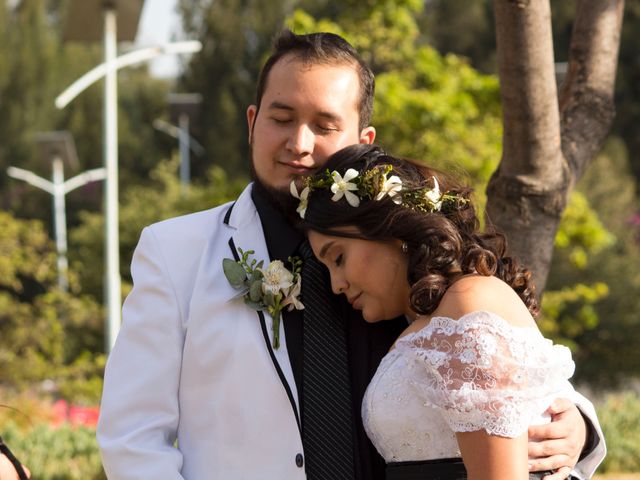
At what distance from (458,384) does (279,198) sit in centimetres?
92

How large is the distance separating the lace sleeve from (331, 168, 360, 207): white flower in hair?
1.46 ft

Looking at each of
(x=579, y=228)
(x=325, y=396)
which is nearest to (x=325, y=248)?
(x=325, y=396)

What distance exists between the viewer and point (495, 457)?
2477 millimetres

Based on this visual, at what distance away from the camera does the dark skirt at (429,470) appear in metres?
2.71

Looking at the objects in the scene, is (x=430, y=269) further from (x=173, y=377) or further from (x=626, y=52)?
(x=626, y=52)

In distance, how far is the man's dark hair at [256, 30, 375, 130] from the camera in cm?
324

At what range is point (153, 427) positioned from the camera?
2928 mm

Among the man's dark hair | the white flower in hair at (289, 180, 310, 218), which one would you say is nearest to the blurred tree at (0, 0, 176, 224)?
the man's dark hair

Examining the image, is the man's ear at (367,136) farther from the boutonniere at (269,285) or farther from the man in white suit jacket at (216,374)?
the boutonniere at (269,285)

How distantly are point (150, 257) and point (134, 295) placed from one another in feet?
0.39

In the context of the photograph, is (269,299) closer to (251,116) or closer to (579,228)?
(251,116)

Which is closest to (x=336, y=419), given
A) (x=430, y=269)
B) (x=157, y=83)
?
(x=430, y=269)

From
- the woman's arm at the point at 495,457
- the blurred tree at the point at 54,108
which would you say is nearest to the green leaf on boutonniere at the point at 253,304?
the woman's arm at the point at 495,457

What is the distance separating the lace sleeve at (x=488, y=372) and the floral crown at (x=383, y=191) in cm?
40
